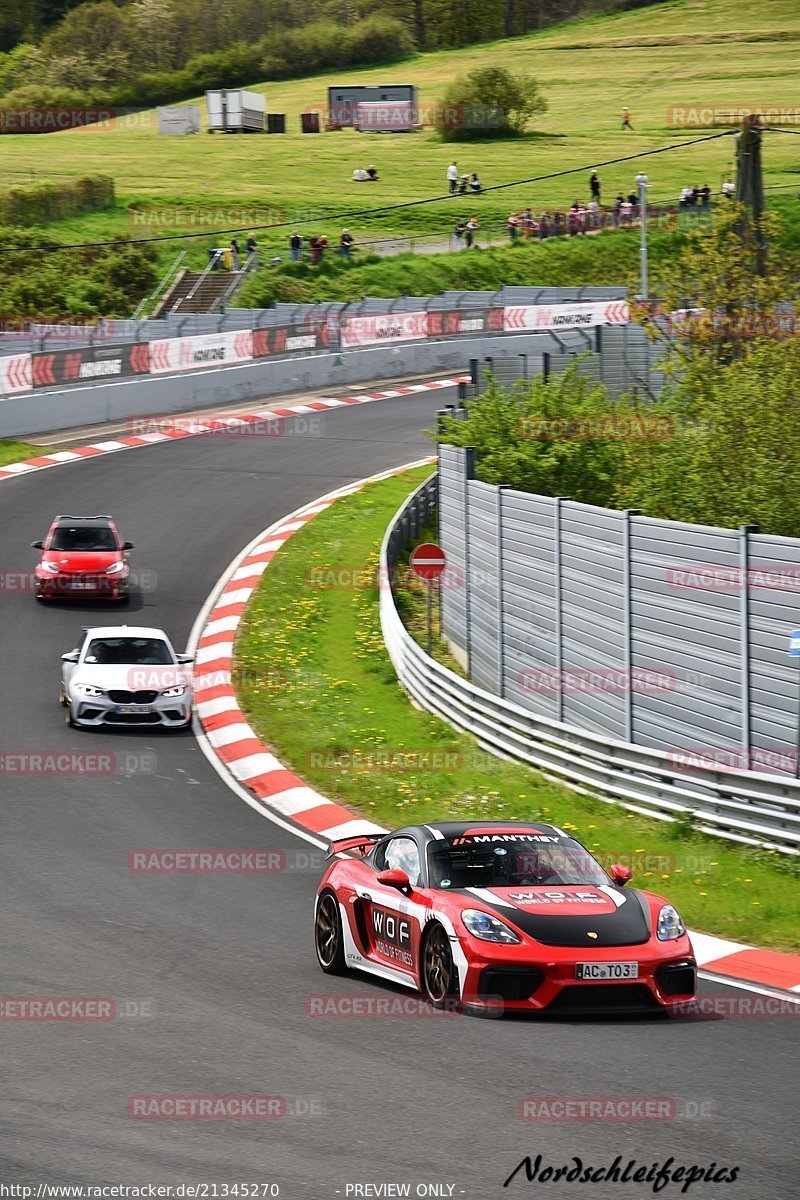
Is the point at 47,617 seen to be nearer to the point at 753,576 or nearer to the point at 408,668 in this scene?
the point at 408,668

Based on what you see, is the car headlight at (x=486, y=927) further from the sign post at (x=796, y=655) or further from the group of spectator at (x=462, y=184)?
the group of spectator at (x=462, y=184)

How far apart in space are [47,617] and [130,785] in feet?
27.9

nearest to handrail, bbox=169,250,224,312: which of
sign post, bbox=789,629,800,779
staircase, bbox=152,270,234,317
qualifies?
staircase, bbox=152,270,234,317

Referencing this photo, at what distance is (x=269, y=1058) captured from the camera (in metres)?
9.09

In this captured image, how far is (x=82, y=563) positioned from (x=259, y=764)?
27.0ft

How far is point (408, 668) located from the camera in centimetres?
2308

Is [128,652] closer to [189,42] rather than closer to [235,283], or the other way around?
[235,283]

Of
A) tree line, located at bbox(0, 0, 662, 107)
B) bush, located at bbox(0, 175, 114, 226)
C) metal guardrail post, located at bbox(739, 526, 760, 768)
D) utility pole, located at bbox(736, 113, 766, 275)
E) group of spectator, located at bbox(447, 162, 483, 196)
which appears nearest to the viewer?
metal guardrail post, located at bbox(739, 526, 760, 768)

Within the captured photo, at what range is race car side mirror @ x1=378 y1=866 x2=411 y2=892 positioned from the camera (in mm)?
10508

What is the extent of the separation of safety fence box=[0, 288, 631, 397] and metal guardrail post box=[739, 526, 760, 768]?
94.0ft

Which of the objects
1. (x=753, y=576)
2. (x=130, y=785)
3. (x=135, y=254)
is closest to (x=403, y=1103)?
(x=753, y=576)

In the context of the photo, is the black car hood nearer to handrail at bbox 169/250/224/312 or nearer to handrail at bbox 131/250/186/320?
handrail at bbox 131/250/186/320

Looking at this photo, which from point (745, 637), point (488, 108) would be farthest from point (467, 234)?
point (745, 637)

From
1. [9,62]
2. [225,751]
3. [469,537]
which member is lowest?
[225,751]
